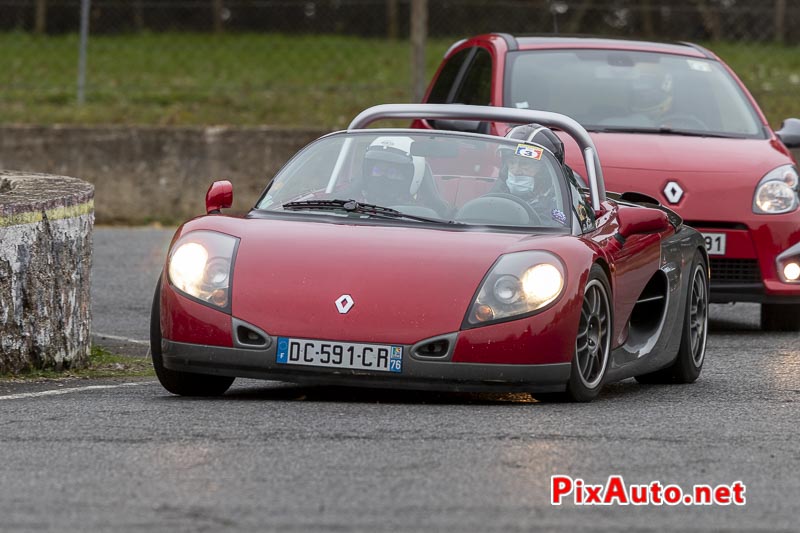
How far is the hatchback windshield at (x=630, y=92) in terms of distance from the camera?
456 inches

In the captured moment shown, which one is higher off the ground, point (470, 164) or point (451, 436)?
point (470, 164)

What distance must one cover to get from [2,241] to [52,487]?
9.85 ft

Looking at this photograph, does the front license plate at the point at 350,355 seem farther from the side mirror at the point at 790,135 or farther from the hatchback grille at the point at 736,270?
the side mirror at the point at 790,135

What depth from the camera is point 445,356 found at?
699 centimetres

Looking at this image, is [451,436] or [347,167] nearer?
[451,436]

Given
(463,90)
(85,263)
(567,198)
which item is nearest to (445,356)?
(567,198)

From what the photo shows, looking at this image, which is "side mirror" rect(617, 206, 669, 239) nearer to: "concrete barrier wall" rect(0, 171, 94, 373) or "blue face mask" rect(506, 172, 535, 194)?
"blue face mask" rect(506, 172, 535, 194)

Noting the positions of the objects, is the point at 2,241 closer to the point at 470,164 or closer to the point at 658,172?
the point at 470,164

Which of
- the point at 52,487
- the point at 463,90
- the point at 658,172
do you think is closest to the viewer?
the point at 52,487

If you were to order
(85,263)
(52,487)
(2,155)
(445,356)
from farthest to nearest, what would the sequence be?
(2,155), (85,263), (445,356), (52,487)

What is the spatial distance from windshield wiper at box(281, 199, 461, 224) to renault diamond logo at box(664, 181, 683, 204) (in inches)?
132

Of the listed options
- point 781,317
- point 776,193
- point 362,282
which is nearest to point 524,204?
point 362,282
